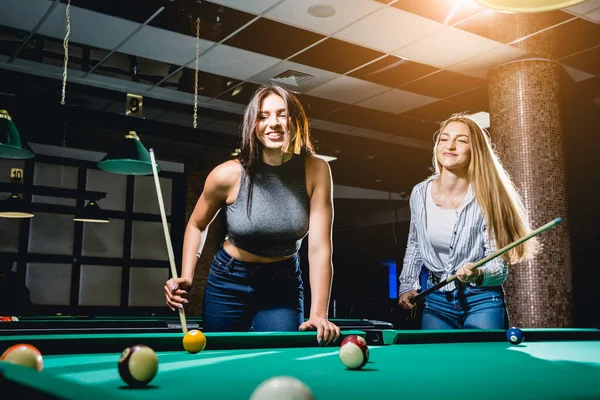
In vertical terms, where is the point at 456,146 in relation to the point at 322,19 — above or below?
below

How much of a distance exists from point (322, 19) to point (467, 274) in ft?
10.1

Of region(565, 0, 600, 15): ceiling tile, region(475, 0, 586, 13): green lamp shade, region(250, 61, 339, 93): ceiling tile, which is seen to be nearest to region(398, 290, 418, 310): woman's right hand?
region(475, 0, 586, 13): green lamp shade

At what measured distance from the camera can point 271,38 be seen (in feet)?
17.3

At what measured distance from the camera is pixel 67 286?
29.9 feet

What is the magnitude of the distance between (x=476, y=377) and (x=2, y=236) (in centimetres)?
886

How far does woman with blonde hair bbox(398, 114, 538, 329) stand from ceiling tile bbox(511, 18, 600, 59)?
9.73 feet

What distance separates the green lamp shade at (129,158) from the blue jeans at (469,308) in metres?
2.57

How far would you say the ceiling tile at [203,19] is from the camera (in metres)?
4.63

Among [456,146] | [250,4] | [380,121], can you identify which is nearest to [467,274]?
[456,146]

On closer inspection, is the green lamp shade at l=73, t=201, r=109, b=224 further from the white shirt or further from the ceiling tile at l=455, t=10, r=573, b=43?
the white shirt

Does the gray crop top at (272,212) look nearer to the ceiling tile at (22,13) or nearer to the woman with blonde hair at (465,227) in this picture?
the woman with blonde hair at (465,227)

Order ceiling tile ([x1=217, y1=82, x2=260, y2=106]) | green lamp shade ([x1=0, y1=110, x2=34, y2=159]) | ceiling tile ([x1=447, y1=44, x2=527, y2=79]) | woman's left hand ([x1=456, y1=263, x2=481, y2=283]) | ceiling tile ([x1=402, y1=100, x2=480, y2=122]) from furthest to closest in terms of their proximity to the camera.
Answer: ceiling tile ([x1=402, y1=100, x2=480, y2=122]), ceiling tile ([x1=217, y1=82, x2=260, y2=106]), ceiling tile ([x1=447, y1=44, x2=527, y2=79]), green lamp shade ([x1=0, y1=110, x2=34, y2=159]), woman's left hand ([x1=456, y1=263, x2=481, y2=283])

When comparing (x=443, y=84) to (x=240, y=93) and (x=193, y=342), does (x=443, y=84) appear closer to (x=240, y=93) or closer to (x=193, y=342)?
(x=240, y=93)

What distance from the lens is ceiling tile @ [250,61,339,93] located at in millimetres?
5980
